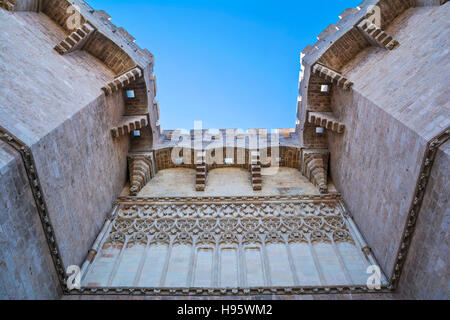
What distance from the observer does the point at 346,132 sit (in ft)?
36.6

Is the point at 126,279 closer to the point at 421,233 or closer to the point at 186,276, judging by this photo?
the point at 186,276

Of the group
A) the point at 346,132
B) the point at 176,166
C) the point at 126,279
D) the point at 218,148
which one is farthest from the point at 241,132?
the point at 126,279

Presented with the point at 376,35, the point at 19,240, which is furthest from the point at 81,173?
the point at 376,35

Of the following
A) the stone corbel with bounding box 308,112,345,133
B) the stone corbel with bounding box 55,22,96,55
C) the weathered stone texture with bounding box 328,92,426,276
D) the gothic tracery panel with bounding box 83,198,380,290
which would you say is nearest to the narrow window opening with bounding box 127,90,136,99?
the stone corbel with bounding box 55,22,96,55

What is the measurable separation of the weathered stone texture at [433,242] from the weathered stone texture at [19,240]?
7476mm

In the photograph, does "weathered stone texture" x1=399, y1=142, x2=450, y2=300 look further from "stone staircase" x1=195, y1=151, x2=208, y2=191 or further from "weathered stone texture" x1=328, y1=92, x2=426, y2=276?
"stone staircase" x1=195, y1=151, x2=208, y2=191

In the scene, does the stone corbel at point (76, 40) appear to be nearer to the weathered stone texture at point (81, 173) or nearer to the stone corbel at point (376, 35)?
the weathered stone texture at point (81, 173)

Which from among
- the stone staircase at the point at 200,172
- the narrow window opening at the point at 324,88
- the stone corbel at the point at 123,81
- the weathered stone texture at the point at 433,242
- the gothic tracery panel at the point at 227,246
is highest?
the stone corbel at the point at 123,81

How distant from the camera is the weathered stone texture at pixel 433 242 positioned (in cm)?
622

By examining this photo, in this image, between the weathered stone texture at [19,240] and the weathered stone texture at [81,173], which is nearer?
the weathered stone texture at [19,240]

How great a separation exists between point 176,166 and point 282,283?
22.8ft

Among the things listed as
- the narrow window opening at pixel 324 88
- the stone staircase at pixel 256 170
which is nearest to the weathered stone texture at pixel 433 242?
the stone staircase at pixel 256 170

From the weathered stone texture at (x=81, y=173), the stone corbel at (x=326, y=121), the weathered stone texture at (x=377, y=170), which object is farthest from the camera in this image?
the stone corbel at (x=326, y=121)

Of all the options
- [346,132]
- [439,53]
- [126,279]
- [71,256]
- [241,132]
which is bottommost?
[126,279]
